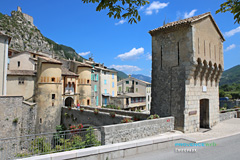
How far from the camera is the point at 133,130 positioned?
8586 mm

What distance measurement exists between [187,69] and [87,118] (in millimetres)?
12854

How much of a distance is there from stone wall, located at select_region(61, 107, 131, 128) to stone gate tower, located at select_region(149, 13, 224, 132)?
4.38m

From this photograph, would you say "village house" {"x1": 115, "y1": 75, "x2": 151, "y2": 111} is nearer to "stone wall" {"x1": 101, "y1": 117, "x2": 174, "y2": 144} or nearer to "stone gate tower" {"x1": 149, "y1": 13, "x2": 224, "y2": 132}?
"stone gate tower" {"x1": 149, "y1": 13, "x2": 224, "y2": 132}

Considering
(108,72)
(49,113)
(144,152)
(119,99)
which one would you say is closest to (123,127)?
(144,152)

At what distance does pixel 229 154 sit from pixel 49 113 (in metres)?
23.9

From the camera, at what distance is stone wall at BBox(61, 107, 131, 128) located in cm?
1519

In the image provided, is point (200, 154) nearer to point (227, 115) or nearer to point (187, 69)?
point (187, 69)

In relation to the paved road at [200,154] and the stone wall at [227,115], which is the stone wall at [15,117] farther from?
the stone wall at [227,115]

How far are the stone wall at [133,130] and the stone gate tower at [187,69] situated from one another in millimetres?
1451

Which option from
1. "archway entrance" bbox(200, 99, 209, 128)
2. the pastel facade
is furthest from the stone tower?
"archway entrance" bbox(200, 99, 209, 128)

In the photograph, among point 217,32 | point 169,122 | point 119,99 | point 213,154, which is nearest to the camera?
point 213,154

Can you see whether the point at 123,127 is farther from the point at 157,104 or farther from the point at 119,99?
the point at 119,99

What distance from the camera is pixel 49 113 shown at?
24.8 m

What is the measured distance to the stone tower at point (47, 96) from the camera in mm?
24594
